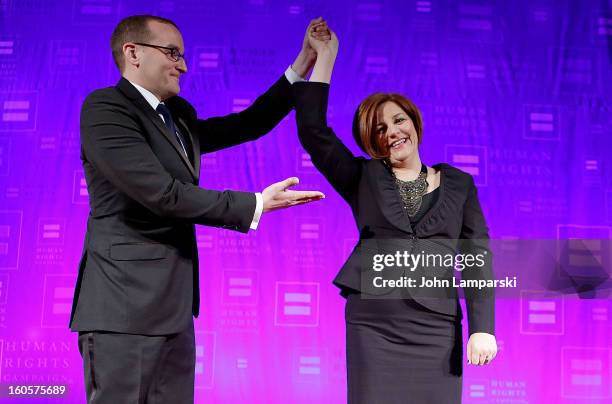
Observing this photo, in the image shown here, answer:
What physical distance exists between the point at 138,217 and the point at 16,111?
5.80 ft

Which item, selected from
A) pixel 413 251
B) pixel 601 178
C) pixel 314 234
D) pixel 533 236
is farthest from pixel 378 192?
pixel 601 178

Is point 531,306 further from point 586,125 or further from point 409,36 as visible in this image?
point 409,36

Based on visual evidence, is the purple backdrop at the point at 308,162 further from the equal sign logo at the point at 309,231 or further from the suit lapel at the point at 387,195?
the suit lapel at the point at 387,195

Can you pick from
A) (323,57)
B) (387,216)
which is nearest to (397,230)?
(387,216)

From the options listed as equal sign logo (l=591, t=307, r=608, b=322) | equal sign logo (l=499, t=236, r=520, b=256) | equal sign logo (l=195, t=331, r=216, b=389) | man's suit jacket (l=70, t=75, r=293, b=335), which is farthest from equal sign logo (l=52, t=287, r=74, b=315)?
equal sign logo (l=591, t=307, r=608, b=322)

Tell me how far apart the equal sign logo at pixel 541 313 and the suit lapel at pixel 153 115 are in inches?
79.0

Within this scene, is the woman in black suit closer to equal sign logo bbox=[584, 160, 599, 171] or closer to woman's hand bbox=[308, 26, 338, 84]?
woman's hand bbox=[308, 26, 338, 84]

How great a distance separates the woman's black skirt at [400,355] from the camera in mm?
1771

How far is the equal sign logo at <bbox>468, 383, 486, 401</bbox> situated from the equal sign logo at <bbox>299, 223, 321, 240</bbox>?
0.99m

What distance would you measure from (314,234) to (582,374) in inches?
55.7

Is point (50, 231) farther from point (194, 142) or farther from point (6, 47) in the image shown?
point (194, 142)

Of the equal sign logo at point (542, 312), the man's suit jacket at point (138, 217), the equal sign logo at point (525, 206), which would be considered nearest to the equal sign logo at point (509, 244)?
the equal sign logo at point (525, 206)

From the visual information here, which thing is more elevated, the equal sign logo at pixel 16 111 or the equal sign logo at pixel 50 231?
the equal sign logo at pixel 16 111

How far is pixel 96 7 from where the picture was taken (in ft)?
10.2
